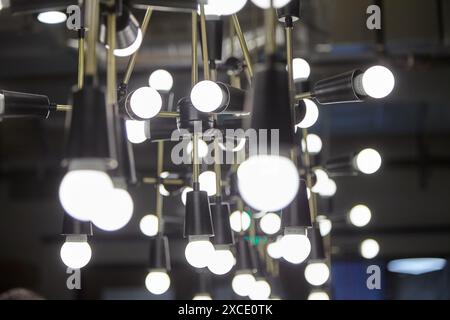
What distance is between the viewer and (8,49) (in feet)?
16.2

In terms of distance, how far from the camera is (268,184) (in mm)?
1040

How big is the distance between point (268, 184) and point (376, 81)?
0.66 metres

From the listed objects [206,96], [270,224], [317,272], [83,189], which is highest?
[270,224]

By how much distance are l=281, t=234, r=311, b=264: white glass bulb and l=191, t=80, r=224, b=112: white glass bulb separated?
0.42 m

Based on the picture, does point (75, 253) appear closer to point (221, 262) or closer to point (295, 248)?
point (221, 262)

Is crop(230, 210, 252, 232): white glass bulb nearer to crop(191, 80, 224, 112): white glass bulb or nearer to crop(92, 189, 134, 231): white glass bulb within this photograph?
crop(191, 80, 224, 112): white glass bulb

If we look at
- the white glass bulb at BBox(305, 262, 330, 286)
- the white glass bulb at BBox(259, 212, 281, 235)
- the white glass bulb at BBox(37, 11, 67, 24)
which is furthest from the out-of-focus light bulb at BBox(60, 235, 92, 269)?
the white glass bulb at BBox(259, 212, 281, 235)

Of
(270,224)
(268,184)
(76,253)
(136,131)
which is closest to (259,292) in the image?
(270,224)

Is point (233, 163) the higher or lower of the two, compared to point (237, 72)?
lower

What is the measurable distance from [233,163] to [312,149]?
60 centimetres

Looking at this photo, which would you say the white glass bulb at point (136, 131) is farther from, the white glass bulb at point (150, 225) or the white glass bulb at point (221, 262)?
the white glass bulb at point (150, 225)

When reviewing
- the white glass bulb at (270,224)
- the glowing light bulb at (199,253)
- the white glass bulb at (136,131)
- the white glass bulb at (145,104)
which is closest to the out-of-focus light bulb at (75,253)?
the glowing light bulb at (199,253)

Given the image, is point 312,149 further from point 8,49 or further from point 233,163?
point 8,49

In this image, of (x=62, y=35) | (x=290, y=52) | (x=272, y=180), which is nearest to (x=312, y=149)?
(x=290, y=52)
